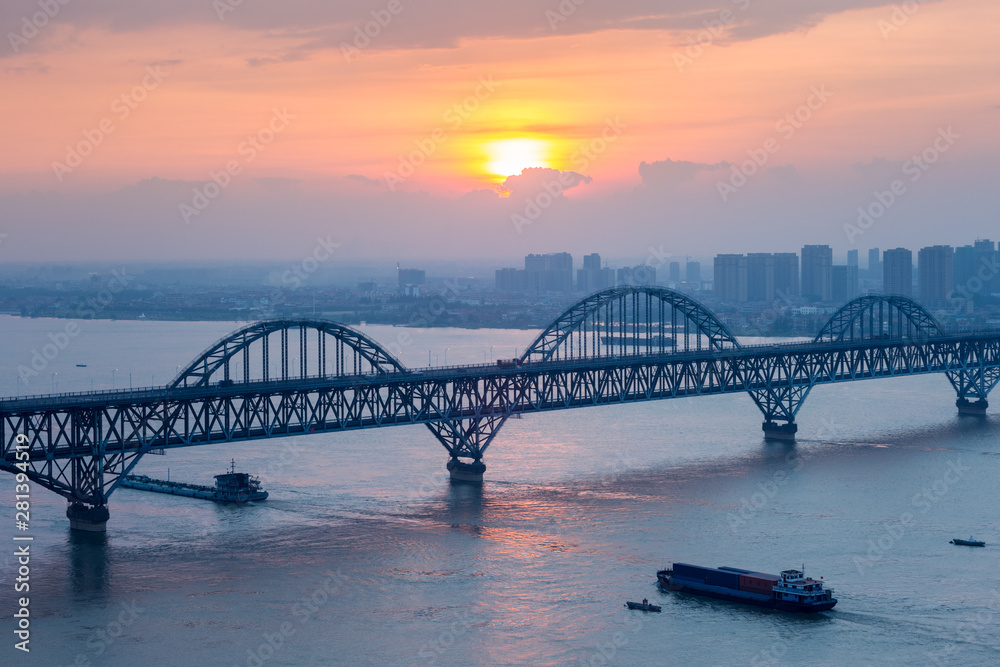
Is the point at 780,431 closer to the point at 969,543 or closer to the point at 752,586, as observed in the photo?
the point at 969,543

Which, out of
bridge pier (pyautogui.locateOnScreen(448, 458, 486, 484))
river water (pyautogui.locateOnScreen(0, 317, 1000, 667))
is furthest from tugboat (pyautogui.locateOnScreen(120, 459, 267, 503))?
bridge pier (pyautogui.locateOnScreen(448, 458, 486, 484))

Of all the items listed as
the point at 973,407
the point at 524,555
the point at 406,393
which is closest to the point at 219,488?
the point at 406,393

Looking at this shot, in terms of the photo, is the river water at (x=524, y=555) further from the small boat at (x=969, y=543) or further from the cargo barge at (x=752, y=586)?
the small boat at (x=969, y=543)

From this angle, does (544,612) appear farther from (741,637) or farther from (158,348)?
(158,348)

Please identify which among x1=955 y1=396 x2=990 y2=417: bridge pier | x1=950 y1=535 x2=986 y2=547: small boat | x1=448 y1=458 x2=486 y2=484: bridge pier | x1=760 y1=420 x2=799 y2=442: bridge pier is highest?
x1=955 y1=396 x2=990 y2=417: bridge pier

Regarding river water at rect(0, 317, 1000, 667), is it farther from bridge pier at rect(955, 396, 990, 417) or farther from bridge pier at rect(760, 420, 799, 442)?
bridge pier at rect(955, 396, 990, 417)

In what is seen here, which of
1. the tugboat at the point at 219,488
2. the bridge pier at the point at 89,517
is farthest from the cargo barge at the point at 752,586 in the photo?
the bridge pier at the point at 89,517
